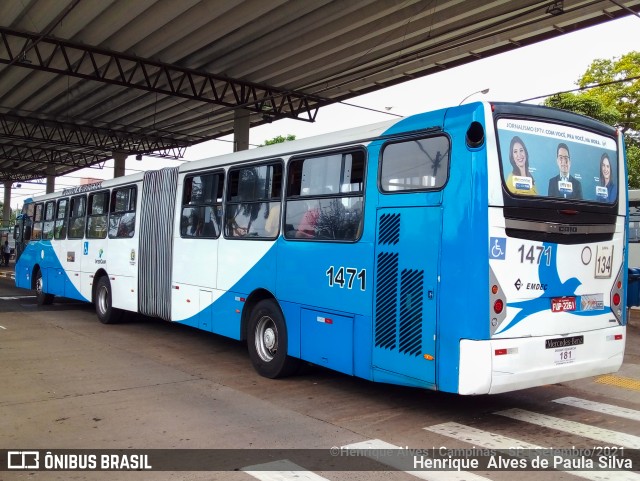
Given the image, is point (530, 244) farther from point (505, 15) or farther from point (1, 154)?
point (1, 154)

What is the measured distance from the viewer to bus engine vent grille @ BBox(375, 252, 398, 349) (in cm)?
586

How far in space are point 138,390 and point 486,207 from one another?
468 centimetres

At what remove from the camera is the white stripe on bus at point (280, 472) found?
14.4 feet

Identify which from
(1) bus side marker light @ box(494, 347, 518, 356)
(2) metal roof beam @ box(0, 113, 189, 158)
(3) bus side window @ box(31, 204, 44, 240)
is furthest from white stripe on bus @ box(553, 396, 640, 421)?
(2) metal roof beam @ box(0, 113, 189, 158)

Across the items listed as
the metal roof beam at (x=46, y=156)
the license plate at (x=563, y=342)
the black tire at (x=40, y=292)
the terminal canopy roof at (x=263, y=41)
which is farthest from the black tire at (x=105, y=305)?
the metal roof beam at (x=46, y=156)

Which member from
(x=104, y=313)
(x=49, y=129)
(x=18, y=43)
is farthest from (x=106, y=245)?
(x=49, y=129)

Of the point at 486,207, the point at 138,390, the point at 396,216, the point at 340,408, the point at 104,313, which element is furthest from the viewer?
the point at 104,313

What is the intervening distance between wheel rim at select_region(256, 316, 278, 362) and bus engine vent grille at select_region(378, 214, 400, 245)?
7.82 feet

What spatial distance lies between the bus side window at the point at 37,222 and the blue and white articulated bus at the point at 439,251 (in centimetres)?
965

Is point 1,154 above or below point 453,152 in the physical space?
above

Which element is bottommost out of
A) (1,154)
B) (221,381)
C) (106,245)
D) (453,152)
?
(221,381)

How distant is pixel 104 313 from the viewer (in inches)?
482

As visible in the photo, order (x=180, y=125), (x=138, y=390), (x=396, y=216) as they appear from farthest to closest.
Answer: (x=180, y=125) < (x=138, y=390) < (x=396, y=216)

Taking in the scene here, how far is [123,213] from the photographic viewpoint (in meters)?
11.8
